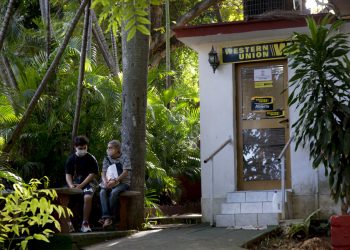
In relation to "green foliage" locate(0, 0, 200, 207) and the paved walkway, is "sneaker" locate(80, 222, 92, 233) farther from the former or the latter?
"green foliage" locate(0, 0, 200, 207)

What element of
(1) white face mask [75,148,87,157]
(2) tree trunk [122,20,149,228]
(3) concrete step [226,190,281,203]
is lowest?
(3) concrete step [226,190,281,203]

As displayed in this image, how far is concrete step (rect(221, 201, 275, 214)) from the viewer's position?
10.0 m

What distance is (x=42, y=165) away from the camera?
10781 mm

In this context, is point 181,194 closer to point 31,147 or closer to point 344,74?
point 31,147

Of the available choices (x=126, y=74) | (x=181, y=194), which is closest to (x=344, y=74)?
(x=126, y=74)

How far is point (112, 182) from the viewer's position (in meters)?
9.15

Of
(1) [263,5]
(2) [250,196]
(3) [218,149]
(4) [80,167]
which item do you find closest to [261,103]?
(3) [218,149]

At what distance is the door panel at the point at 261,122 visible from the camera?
10914mm

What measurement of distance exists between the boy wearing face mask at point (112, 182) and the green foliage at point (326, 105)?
8.75 feet

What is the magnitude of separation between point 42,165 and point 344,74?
528 cm

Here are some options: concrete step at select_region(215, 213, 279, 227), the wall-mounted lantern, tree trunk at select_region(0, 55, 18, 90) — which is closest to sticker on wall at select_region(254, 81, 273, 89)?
the wall-mounted lantern

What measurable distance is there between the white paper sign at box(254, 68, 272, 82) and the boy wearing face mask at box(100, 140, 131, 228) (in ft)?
9.97

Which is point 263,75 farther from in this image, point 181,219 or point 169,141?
point 169,141

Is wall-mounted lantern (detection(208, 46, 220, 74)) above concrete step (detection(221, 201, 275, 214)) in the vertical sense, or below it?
above
